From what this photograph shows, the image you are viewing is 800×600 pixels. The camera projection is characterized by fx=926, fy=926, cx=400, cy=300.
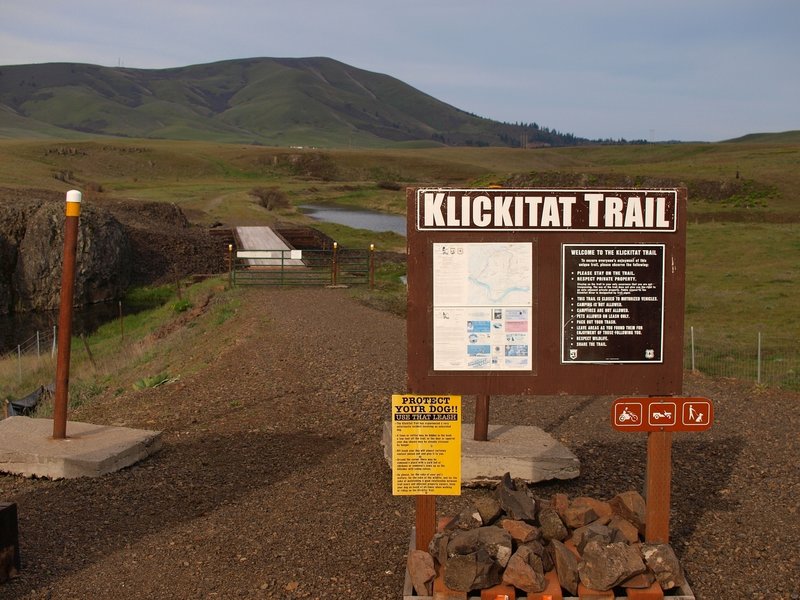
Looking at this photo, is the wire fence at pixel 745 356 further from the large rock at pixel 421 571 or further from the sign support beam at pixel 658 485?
the large rock at pixel 421 571

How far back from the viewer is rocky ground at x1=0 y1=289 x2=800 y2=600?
18.5 feet

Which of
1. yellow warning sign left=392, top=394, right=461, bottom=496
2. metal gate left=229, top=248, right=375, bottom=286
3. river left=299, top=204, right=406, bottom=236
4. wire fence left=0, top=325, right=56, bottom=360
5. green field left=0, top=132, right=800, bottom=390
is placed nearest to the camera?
yellow warning sign left=392, top=394, right=461, bottom=496

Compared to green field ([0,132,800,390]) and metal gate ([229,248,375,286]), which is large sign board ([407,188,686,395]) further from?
metal gate ([229,248,375,286])

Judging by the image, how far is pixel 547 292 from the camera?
5457mm

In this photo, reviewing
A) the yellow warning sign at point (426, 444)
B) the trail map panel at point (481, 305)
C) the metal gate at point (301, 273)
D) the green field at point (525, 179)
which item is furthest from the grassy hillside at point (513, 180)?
the yellow warning sign at point (426, 444)

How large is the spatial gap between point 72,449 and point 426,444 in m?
3.89

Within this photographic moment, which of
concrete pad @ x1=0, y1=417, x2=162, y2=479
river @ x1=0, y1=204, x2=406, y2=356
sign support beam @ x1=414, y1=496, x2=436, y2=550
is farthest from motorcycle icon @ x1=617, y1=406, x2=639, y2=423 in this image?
river @ x1=0, y1=204, x2=406, y2=356

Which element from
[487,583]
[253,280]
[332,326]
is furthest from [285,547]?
[253,280]

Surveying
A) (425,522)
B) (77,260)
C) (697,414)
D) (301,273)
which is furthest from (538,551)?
(77,260)

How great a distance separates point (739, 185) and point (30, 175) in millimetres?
50366

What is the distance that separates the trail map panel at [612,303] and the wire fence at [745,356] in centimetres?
874

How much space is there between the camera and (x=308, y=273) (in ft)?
83.5

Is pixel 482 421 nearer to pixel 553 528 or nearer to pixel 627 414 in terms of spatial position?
pixel 553 528

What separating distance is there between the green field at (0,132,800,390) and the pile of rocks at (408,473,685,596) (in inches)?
96.6
